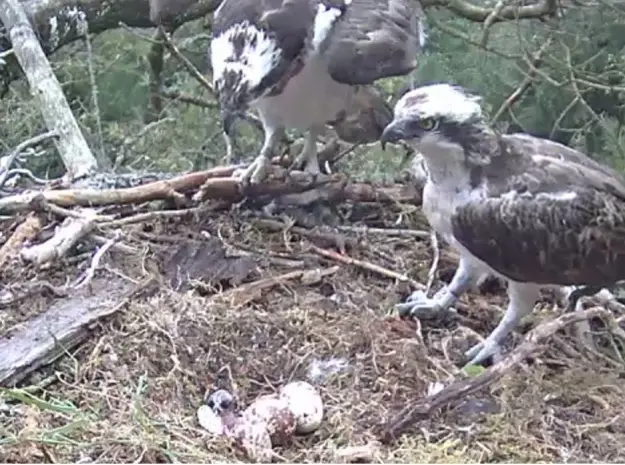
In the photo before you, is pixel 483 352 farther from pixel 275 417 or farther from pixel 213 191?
pixel 213 191

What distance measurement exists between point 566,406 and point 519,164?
68 cm

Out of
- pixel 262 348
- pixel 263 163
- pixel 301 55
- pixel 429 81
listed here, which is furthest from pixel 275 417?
pixel 429 81

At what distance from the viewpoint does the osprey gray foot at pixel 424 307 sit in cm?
332

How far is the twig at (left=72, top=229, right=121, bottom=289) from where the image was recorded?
3.31m

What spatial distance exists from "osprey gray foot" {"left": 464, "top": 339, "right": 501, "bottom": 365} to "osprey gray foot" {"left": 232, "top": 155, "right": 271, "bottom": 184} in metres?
0.98

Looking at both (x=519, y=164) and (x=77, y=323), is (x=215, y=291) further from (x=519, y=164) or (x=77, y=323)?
(x=519, y=164)

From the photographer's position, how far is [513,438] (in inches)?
108

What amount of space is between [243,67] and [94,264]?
2.62ft

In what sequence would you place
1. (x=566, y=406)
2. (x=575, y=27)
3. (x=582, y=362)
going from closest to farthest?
(x=566, y=406)
(x=582, y=362)
(x=575, y=27)

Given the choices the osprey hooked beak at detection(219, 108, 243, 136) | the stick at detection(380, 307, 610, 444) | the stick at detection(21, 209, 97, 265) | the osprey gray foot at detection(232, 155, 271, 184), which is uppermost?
the osprey hooked beak at detection(219, 108, 243, 136)

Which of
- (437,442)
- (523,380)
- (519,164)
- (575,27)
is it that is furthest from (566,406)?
(575,27)

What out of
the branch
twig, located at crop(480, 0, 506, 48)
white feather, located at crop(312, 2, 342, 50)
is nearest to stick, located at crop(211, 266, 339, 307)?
white feather, located at crop(312, 2, 342, 50)

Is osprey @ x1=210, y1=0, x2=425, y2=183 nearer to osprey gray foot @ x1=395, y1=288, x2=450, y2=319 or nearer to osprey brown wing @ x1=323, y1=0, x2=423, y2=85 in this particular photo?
osprey brown wing @ x1=323, y1=0, x2=423, y2=85

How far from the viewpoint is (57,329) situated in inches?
119
